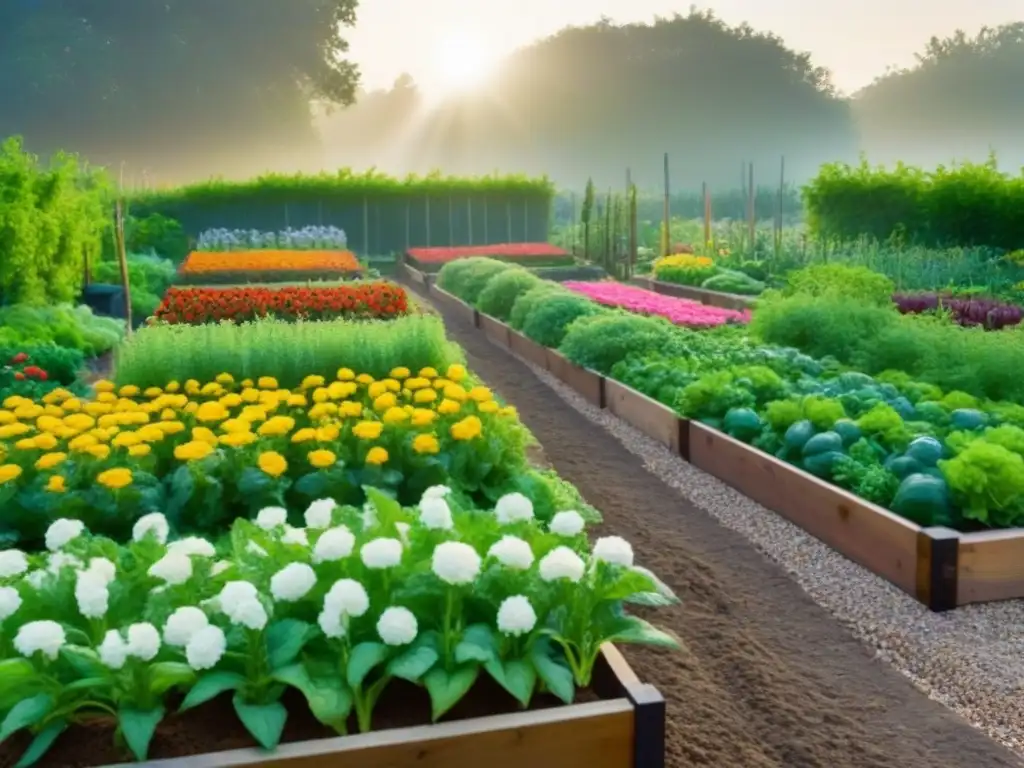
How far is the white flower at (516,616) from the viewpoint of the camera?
2701 mm

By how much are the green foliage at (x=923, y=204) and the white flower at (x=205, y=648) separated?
17784 millimetres

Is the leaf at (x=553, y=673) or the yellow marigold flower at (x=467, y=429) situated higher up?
the yellow marigold flower at (x=467, y=429)

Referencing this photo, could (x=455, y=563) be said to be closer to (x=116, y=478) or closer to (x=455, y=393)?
(x=116, y=478)

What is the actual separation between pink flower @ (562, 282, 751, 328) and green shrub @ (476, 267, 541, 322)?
1000 mm

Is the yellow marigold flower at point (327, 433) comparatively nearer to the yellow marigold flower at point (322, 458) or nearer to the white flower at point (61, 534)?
the yellow marigold flower at point (322, 458)

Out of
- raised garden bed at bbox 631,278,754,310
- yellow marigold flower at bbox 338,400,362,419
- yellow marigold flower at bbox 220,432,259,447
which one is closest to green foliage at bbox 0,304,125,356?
yellow marigold flower at bbox 338,400,362,419

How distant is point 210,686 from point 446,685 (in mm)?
646

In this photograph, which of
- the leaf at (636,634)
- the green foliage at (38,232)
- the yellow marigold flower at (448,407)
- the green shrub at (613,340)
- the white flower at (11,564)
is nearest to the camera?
the leaf at (636,634)

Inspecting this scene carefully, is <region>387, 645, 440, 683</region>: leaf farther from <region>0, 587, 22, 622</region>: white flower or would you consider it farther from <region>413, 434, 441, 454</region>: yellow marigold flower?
<region>413, 434, 441, 454</region>: yellow marigold flower

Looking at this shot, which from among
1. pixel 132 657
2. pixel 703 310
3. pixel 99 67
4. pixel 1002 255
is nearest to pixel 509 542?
pixel 132 657

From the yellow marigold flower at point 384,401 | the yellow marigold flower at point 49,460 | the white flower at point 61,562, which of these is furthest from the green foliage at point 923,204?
the white flower at point 61,562

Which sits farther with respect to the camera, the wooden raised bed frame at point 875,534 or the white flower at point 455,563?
the wooden raised bed frame at point 875,534

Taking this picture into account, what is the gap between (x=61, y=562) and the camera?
3105 millimetres

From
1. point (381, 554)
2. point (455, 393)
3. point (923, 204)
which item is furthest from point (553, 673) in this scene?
point (923, 204)
